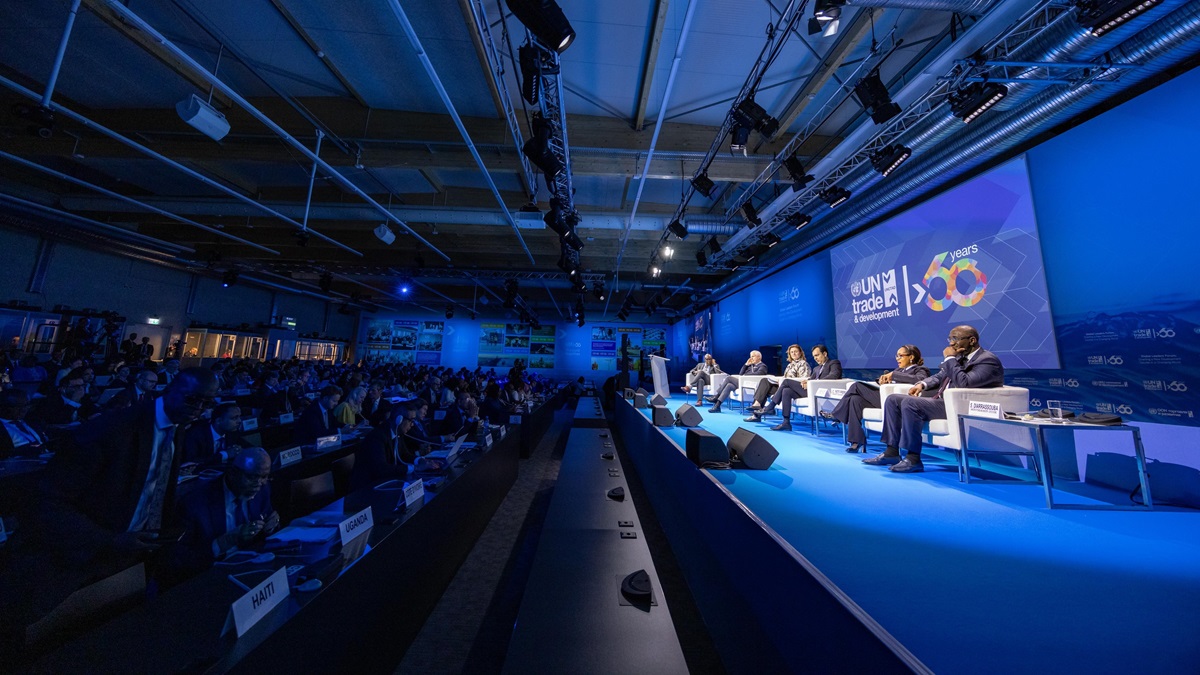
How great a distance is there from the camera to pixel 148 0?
3.24 m

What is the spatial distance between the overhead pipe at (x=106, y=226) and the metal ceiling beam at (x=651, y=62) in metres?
10.3

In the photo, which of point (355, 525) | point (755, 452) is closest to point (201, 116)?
point (355, 525)

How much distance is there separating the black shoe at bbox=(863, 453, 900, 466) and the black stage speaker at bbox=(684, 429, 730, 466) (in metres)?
1.45

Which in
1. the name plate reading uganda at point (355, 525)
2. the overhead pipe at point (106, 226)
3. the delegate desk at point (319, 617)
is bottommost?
the delegate desk at point (319, 617)

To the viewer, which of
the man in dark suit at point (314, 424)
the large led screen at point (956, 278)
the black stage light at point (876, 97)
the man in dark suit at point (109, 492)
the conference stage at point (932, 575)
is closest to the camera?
the conference stage at point (932, 575)

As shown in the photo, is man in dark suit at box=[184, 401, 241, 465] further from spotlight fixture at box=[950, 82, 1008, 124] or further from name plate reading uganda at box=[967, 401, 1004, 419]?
spotlight fixture at box=[950, 82, 1008, 124]

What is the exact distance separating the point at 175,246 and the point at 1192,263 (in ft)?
52.4

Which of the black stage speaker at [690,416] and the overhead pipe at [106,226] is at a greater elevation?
the overhead pipe at [106,226]

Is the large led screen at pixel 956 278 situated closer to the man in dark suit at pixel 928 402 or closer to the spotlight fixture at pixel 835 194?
the man in dark suit at pixel 928 402

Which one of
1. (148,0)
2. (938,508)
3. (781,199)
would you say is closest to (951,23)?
(781,199)

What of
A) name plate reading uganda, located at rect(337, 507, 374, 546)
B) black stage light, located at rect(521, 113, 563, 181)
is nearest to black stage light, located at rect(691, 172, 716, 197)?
black stage light, located at rect(521, 113, 563, 181)

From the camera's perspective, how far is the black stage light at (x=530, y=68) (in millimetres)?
2785

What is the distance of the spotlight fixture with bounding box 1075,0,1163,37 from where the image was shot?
2.09 metres

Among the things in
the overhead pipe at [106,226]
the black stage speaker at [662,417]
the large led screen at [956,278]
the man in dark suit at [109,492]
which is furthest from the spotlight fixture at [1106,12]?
the overhead pipe at [106,226]
